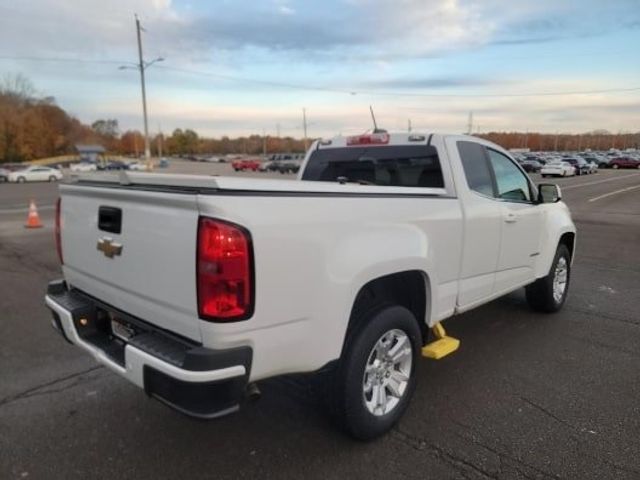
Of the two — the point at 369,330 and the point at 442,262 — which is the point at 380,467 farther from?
the point at 442,262

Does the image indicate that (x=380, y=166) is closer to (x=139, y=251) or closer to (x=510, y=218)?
(x=510, y=218)

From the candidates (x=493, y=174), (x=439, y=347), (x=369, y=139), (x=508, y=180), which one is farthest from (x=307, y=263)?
(x=508, y=180)

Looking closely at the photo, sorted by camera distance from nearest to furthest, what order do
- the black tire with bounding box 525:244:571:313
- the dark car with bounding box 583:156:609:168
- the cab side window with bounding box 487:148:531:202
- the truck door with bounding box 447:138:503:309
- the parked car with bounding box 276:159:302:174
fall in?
1. the truck door with bounding box 447:138:503:309
2. the cab side window with bounding box 487:148:531:202
3. the black tire with bounding box 525:244:571:313
4. the parked car with bounding box 276:159:302:174
5. the dark car with bounding box 583:156:609:168

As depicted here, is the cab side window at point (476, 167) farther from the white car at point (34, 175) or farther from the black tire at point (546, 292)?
the white car at point (34, 175)

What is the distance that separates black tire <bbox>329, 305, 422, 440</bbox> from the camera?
2875 mm

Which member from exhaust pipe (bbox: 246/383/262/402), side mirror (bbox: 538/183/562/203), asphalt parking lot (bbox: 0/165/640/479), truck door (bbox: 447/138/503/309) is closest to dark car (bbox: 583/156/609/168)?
side mirror (bbox: 538/183/562/203)

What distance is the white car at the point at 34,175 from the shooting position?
149 ft

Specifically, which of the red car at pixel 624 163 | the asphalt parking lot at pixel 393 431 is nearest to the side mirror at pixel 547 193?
the asphalt parking lot at pixel 393 431

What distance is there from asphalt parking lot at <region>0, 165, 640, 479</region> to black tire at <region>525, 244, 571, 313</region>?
0.40m

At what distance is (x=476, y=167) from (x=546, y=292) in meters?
2.05

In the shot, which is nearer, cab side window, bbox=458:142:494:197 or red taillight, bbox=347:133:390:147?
cab side window, bbox=458:142:494:197

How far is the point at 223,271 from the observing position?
2275 millimetres

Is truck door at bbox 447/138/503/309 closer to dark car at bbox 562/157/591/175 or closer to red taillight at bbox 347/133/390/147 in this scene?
red taillight at bbox 347/133/390/147

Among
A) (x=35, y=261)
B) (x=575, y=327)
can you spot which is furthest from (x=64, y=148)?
(x=575, y=327)
